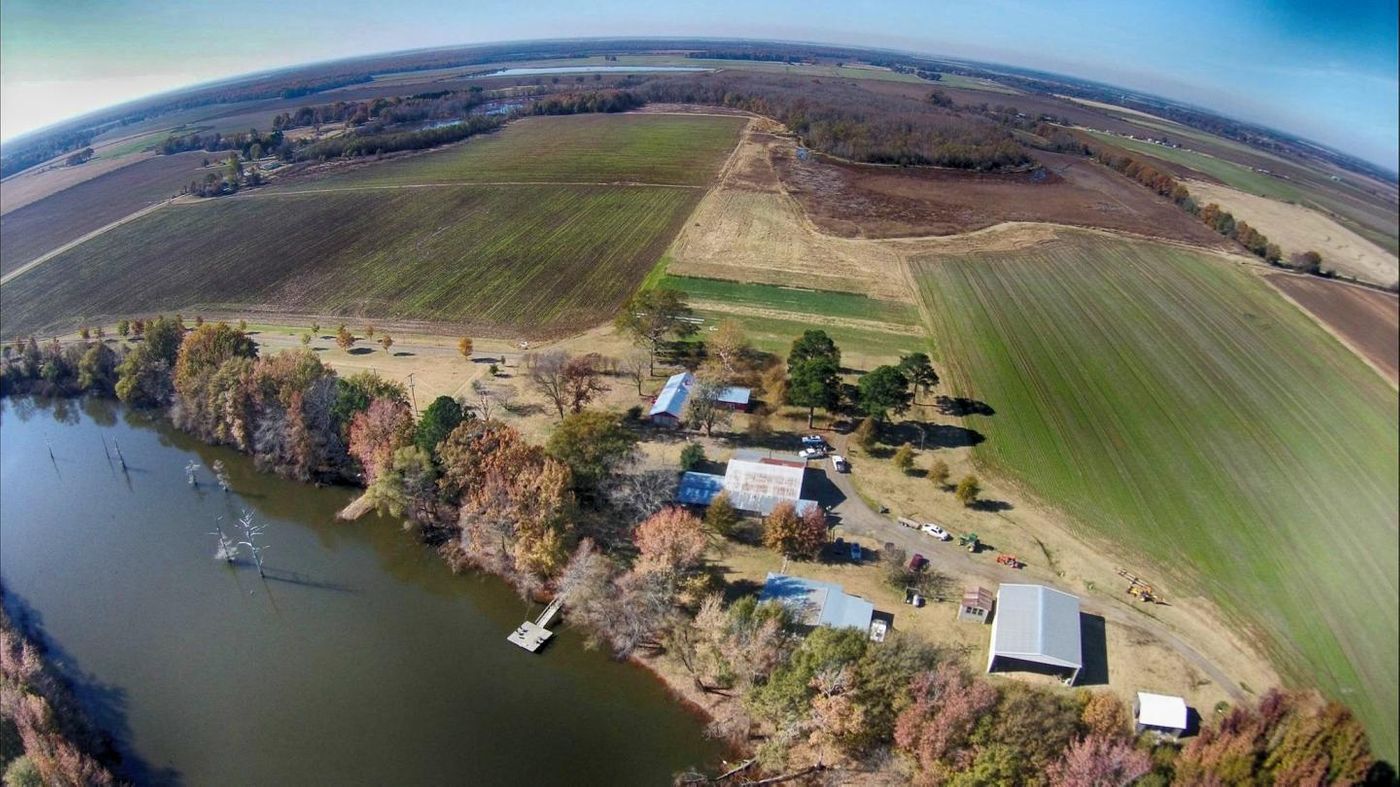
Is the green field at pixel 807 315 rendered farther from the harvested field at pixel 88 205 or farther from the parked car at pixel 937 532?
the harvested field at pixel 88 205

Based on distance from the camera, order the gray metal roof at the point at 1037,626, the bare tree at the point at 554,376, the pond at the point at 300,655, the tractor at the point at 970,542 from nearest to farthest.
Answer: the pond at the point at 300,655
the gray metal roof at the point at 1037,626
the tractor at the point at 970,542
the bare tree at the point at 554,376

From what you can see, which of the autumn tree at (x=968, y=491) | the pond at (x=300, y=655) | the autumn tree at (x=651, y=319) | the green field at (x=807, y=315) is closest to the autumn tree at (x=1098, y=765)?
the pond at (x=300, y=655)

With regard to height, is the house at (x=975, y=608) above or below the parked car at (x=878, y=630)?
above

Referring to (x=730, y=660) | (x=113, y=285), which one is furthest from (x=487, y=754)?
(x=113, y=285)

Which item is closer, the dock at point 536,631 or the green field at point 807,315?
the dock at point 536,631

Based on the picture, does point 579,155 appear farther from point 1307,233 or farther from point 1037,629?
point 1037,629

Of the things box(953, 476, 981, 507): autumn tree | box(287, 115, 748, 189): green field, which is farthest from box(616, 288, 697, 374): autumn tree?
Answer: box(287, 115, 748, 189): green field
